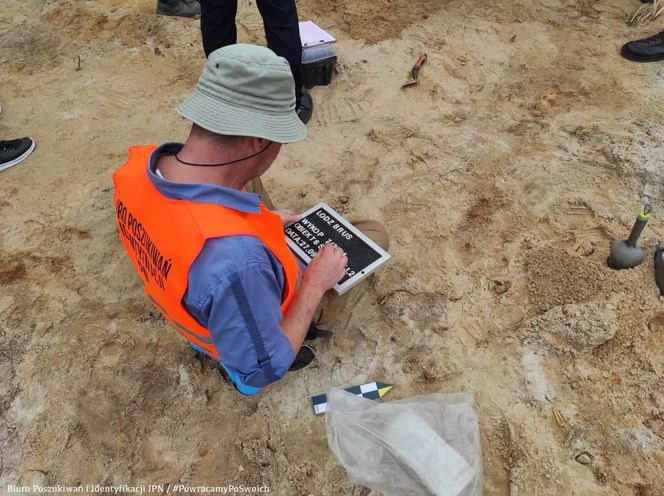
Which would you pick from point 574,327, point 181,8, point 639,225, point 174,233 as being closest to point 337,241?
point 174,233

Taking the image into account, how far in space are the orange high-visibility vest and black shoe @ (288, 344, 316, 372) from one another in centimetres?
51

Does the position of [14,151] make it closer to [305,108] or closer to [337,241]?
[305,108]

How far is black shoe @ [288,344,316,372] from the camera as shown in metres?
2.33

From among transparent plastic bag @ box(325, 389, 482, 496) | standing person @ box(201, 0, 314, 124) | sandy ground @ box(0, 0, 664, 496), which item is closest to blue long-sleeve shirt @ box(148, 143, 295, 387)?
transparent plastic bag @ box(325, 389, 482, 496)

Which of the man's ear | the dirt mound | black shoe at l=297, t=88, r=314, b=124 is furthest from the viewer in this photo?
black shoe at l=297, t=88, r=314, b=124

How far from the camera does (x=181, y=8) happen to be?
4938mm

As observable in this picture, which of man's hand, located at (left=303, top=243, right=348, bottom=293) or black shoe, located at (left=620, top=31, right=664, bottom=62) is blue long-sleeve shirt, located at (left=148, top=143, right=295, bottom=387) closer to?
man's hand, located at (left=303, top=243, right=348, bottom=293)

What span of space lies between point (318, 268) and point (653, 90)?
3510 millimetres

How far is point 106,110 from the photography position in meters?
4.08

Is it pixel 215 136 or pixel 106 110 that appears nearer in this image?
pixel 215 136

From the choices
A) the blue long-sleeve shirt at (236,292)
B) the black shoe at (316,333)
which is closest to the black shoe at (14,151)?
the blue long-sleeve shirt at (236,292)

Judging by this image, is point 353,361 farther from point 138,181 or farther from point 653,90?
point 653,90

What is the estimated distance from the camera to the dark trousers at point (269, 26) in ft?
10.6

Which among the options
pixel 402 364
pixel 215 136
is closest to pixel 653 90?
pixel 402 364
